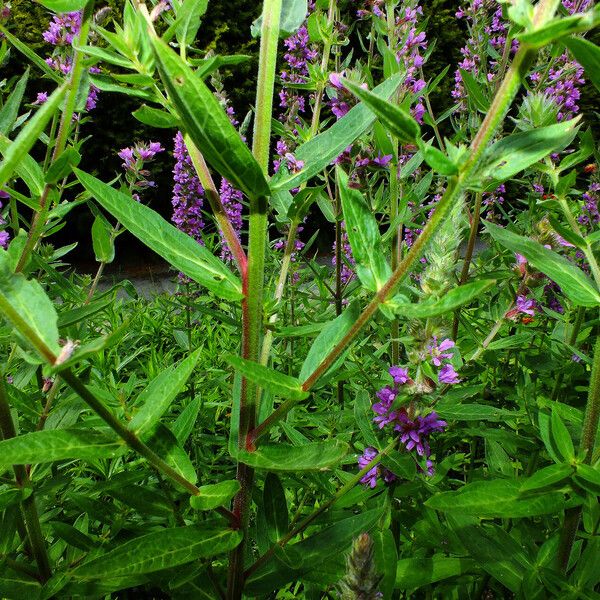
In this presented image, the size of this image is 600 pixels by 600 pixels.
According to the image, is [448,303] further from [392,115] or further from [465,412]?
[465,412]

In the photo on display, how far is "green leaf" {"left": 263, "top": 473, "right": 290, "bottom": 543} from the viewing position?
1.23 m

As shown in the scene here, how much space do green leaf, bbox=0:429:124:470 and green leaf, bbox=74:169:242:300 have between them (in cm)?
28

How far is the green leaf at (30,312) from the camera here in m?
0.66

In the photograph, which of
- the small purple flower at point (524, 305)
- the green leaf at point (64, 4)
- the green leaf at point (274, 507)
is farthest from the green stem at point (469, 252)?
the green leaf at point (64, 4)

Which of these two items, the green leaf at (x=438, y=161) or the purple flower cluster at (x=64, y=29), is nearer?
the green leaf at (x=438, y=161)

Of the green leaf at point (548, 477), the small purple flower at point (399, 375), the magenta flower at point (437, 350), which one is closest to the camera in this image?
the green leaf at point (548, 477)

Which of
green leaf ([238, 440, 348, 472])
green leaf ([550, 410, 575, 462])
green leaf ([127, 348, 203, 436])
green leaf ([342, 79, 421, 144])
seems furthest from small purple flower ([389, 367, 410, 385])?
green leaf ([342, 79, 421, 144])

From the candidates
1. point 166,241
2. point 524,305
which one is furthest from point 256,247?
point 524,305

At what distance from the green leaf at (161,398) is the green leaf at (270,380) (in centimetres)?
13

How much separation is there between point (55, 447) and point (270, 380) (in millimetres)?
317

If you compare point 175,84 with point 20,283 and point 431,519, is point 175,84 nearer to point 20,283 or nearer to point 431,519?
point 20,283

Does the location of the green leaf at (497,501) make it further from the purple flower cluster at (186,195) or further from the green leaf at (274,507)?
the purple flower cluster at (186,195)

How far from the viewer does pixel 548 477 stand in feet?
3.61

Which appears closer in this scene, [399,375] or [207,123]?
[207,123]
